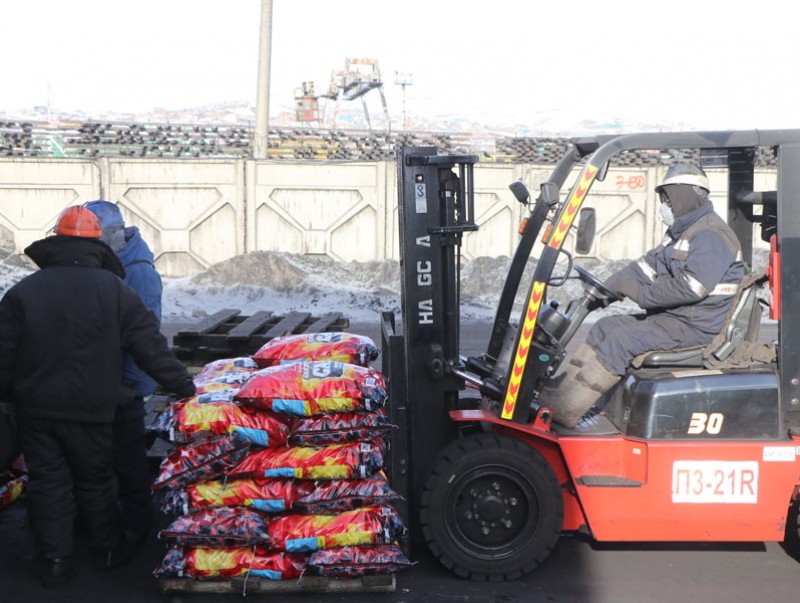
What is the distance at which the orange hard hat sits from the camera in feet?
15.3

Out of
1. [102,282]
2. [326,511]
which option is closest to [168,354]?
[102,282]

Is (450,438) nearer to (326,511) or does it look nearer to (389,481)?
(389,481)

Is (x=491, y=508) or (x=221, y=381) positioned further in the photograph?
(x=221, y=381)

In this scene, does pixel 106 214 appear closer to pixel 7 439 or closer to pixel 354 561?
pixel 7 439

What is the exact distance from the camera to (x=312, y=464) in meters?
4.54

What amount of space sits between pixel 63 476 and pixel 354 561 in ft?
5.06

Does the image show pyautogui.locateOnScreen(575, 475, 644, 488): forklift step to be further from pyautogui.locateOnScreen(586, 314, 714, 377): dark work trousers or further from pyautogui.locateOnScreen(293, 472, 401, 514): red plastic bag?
pyautogui.locateOnScreen(293, 472, 401, 514): red plastic bag

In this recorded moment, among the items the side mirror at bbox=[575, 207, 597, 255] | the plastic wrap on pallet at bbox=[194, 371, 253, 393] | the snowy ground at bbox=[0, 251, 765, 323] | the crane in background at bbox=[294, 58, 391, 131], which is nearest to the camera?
the side mirror at bbox=[575, 207, 597, 255]

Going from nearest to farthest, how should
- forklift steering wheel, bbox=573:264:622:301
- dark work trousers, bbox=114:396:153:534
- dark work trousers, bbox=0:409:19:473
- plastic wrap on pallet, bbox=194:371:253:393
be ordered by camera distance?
1. forklift steering wheel, bbox=573:264:622:301
2. dark work trousers, bbox=0:409:19:473
3. plastic wrap on pallet, bbox=194:371:253:393
4. dark work trousers, bbox=114:396:153:534

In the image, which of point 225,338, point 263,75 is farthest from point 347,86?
point 225,338

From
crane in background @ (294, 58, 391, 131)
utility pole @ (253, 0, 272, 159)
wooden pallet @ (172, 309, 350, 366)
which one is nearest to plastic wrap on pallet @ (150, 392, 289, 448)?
wooden pallet @ (172, 309, 350, 366)

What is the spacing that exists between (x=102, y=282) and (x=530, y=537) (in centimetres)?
255

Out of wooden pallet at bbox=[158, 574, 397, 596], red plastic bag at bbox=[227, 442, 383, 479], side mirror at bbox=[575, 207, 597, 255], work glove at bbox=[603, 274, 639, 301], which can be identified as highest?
side mirror at bbox=[575, 207, 597, 255]

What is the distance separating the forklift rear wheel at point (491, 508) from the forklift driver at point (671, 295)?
1.37ft
